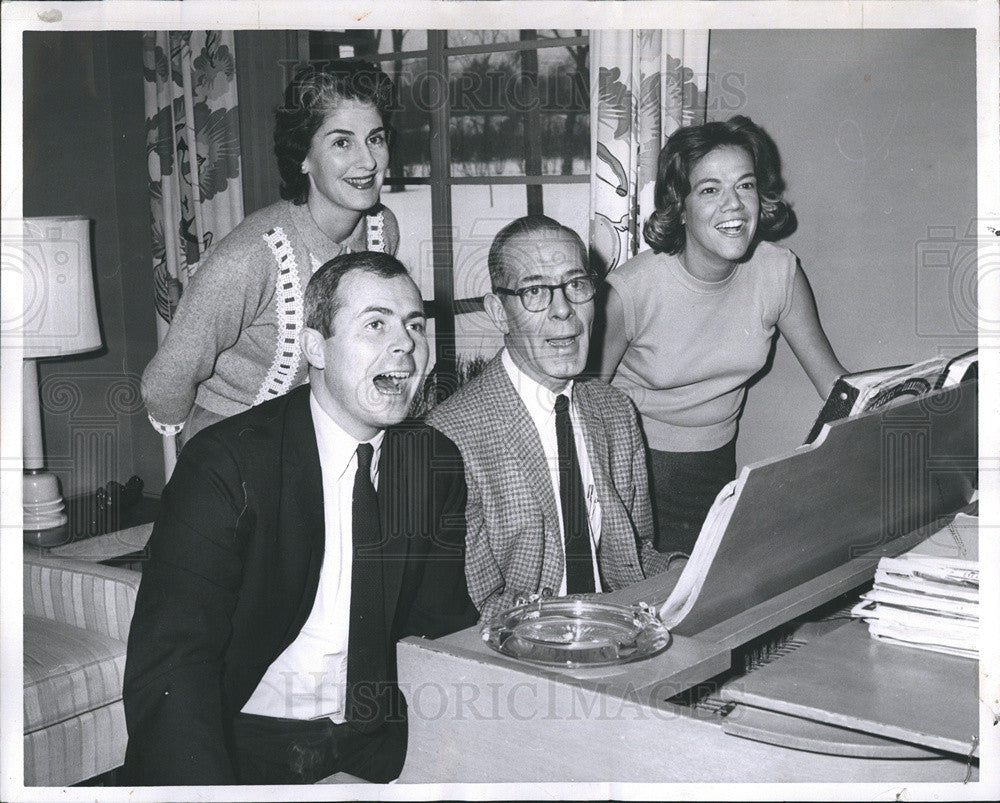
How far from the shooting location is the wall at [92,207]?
5.74ft

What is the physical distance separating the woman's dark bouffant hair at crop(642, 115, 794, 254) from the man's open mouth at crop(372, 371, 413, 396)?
818 millimetres

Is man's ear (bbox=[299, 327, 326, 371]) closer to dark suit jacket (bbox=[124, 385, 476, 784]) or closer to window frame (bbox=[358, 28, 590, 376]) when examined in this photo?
dark suit jacket (bbox=[124, 385, 476, 784])

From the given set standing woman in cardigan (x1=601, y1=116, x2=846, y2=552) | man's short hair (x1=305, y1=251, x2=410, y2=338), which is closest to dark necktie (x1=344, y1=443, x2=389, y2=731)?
man's short hair (x1=305, y1=251, x2=410, y2=338)

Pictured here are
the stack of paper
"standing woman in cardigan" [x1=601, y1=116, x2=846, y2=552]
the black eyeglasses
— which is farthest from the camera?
"standing woman in cardigan" [x1=601, y1=116, x2=846, y2=552]

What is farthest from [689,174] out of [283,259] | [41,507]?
[41,507]

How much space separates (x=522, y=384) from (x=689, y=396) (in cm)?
52

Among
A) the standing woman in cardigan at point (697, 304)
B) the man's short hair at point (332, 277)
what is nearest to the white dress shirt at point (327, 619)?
the man's short hair at point (332, 277)

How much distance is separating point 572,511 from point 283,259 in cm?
72

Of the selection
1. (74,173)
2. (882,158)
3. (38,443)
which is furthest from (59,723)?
(882,158)

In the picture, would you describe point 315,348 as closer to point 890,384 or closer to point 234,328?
point 234,328

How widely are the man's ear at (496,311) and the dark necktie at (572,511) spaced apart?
18cm

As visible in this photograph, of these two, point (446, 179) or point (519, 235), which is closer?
point (519, 235)

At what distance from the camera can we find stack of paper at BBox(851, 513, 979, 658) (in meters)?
1.49

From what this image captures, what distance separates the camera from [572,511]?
193cm
